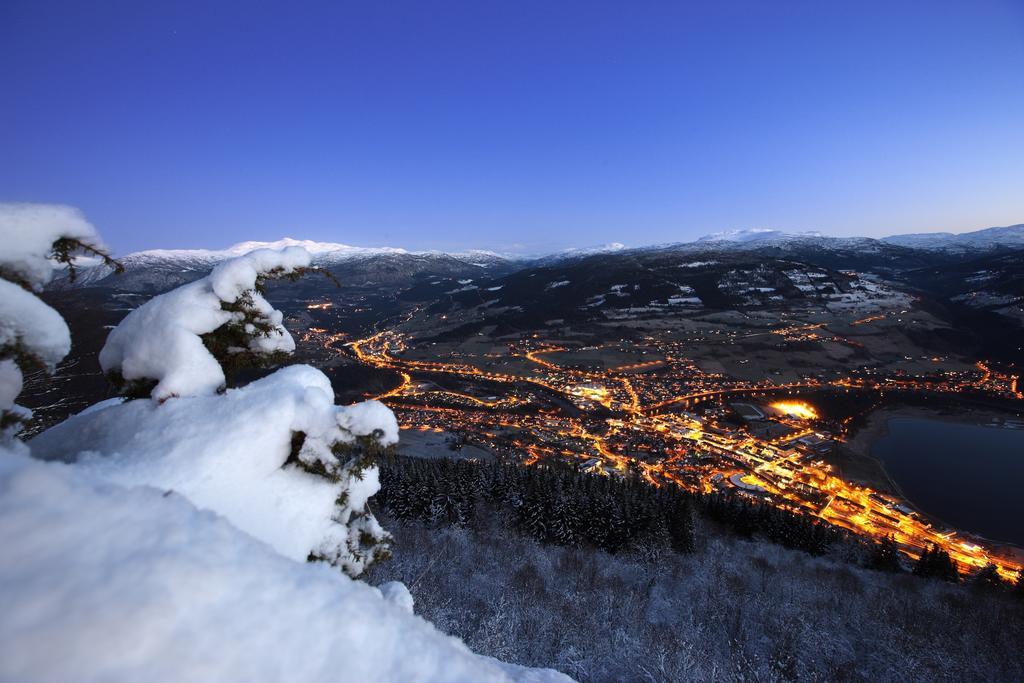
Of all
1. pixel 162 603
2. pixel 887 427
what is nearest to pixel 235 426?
pixel 162 603

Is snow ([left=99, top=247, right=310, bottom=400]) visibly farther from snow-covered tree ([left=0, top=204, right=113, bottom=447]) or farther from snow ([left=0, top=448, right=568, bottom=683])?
snow ([left=0, top=448, right=568, bottom=683])

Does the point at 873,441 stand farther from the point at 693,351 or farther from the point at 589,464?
the point at 693,351

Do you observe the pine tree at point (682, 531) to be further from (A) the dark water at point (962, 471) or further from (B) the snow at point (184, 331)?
(B) the snow at point (184, 331)

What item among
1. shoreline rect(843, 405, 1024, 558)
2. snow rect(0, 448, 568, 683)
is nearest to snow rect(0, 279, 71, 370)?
snow rect(0, 448, 568, 683)

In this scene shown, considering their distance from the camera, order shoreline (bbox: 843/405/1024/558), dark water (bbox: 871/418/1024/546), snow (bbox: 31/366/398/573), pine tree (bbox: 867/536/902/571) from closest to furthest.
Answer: snow (bbox: 31/366/398/573) → pine tree (bbox: 867/536/902/571) → dark water (bbox: 871/418/1024/546) → shoreline (bbox: 843/405/1024/558)

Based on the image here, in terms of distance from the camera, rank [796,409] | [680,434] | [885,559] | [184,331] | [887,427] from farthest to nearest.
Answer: [796,409] < [680,434] < [887,427] < [885,559] < [184,331]

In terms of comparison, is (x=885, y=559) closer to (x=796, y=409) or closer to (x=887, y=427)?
(x=887, y=427)
